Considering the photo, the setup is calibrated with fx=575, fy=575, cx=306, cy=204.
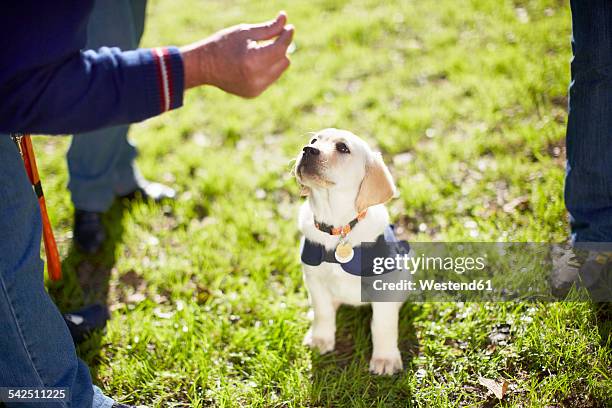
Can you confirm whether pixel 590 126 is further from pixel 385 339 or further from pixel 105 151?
pixel 105 151

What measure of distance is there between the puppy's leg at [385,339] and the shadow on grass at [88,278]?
144 cm

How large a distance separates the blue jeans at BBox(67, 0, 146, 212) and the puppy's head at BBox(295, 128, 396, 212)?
1.64 metres

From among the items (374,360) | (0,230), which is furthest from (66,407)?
(374,360)

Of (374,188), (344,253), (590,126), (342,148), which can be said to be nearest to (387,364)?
(344,253)

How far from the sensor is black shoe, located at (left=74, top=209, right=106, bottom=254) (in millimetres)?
3691

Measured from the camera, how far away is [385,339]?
8.85ft

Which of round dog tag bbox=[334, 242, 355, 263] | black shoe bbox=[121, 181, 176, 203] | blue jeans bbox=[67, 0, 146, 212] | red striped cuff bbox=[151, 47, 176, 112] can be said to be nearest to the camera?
red striped cuff bbox=[151, 47, 176, 112]

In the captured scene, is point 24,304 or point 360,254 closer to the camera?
point 24,304

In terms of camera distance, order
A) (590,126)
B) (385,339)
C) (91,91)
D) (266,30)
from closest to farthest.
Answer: (91,91), (266,30), (385,339), (590,126)

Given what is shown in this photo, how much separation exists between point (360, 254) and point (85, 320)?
1.56m

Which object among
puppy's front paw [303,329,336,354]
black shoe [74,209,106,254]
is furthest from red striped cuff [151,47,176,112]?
black shoe [74,209,106,254]

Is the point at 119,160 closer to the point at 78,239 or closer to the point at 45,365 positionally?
the point at 78,239

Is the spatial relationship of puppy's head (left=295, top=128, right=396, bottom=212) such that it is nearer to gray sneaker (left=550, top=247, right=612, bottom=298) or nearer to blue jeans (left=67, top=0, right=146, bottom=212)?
gray sneaker (left=550, top=247, right=612, bottom=298)

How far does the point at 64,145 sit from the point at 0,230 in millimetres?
3129
